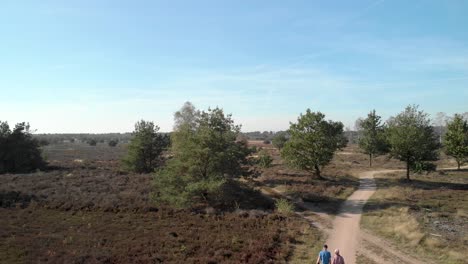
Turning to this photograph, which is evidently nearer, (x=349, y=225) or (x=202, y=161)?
(x=349, y=225)

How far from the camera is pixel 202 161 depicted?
3106cm

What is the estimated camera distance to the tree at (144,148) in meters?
49.7

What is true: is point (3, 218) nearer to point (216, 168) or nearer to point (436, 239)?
point (216, 168)

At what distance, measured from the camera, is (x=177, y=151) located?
33250 millimetres

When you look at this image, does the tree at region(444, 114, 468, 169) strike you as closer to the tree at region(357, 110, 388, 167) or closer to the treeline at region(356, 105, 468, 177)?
the treeline at region(356, 105, 468, 177)

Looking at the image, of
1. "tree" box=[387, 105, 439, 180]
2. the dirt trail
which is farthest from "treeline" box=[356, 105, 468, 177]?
the dirt trail

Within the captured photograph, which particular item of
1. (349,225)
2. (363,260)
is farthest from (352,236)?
(363,260)

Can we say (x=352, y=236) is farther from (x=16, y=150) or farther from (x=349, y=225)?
(x=16, y=150)

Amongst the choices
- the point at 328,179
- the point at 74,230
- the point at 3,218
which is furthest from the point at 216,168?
the point at 328,179

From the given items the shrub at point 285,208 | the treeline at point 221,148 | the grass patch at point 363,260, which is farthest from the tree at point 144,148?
the grass patch at point 363,260

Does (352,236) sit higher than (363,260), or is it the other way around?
(352,236)

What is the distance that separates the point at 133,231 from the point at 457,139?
146 ft

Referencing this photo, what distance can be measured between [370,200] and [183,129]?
17.7 meters

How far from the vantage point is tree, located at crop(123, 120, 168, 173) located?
49.7 m
